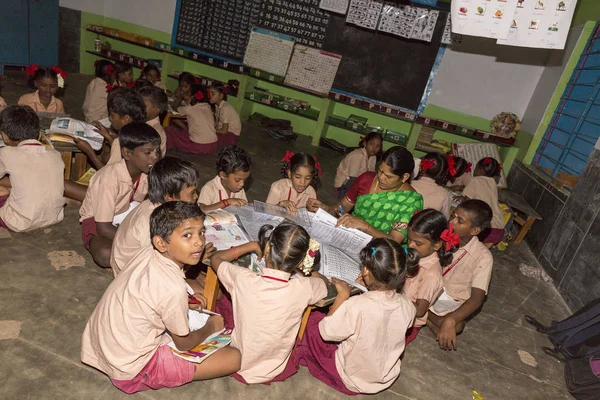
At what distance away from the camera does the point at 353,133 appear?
7.78 meters

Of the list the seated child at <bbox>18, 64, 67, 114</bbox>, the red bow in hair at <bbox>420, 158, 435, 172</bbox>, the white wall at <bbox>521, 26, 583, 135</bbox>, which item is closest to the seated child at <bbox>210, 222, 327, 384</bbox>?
the red bow in hair at <bbox>420, 158, 435, 172</bbox>

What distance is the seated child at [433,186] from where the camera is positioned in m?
3.34

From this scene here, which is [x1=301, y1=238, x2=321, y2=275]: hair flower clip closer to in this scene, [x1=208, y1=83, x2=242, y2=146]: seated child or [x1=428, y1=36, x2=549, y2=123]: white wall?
[x1=208, y1=83, x2=242, y2=146]: seated child

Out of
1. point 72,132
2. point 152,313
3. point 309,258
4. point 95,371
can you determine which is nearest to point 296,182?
point 309,258

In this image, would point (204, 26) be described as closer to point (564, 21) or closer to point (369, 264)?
point (564, 21)

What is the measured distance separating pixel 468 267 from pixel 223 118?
4.15 metres

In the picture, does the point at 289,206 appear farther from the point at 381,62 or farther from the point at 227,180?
the point at 381,62

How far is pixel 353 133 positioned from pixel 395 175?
17.2 feet

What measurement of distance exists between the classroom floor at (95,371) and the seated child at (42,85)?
4.59 ft

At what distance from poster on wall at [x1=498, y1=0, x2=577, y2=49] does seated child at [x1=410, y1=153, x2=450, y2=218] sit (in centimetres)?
104

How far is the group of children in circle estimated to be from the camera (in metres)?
1.71

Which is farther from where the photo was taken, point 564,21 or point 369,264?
point 564,21

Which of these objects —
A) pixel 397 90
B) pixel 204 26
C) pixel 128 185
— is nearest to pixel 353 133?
pixel 397 90

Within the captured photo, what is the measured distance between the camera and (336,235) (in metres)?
2.45
